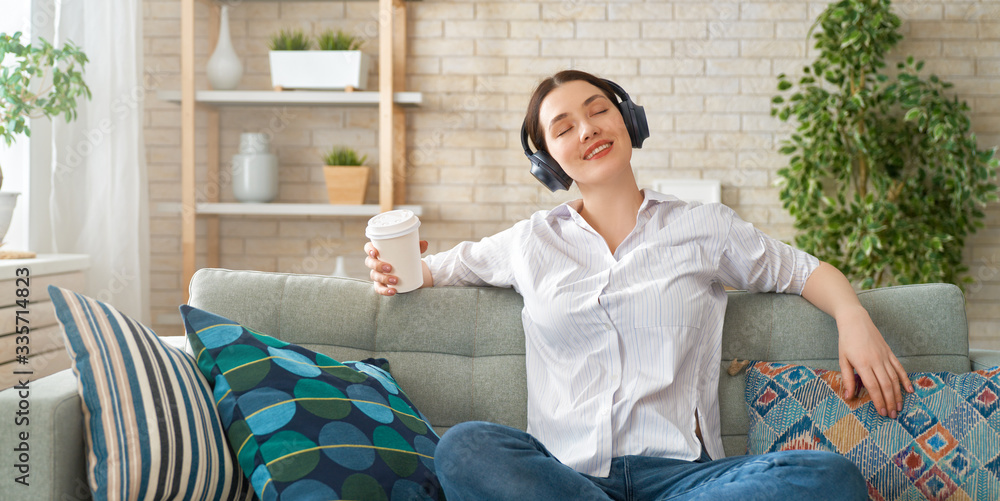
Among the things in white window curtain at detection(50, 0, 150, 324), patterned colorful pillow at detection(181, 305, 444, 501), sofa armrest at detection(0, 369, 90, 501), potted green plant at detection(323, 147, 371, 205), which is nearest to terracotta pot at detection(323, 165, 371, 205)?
potted green plant at detection(323, 147, 371, 205)

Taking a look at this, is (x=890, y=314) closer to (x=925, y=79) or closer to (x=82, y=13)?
(x=925, y=79)

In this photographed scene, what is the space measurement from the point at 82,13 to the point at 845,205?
3.04 meters

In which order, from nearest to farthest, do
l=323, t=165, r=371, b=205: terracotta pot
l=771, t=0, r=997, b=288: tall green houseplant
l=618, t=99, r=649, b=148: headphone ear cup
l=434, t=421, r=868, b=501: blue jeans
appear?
l=434, t=421, r=868, b=501: blue jeans
l=618, t=99, r=649, b=148: headphone ear cup
l=771, t=0, r=997, b=288: tall green houseplant
l=323, t=165, r=371, b=205: terracotta pot

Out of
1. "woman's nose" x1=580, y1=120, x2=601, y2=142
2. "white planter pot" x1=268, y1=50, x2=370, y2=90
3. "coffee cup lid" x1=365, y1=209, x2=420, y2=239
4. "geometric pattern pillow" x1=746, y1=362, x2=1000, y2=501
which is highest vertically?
"white planter pot" x1=268, y1=50, x2=370, y2=90

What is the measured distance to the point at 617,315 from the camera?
1.29 m

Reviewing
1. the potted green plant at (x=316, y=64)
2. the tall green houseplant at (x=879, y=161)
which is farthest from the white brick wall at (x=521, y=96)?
the potted green plant at (x=316, y=64)

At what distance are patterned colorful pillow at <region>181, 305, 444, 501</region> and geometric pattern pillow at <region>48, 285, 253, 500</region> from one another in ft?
0.17

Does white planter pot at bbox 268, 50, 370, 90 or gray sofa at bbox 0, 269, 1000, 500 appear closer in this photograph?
gray sofa at bbox 0, 269, 1000, 500

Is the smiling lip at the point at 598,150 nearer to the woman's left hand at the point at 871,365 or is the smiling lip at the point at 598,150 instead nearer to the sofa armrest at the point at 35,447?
the woman's left hand at the point at 871,365

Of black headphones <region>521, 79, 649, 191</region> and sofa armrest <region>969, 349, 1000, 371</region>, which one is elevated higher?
black headphones <region>521, 79, 649, 191</region>

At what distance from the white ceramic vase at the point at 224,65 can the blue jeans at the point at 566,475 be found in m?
2.29

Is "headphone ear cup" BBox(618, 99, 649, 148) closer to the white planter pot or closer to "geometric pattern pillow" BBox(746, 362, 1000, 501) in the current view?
"geometric pattern pillow" BBox(746, 362, 1000, 501)

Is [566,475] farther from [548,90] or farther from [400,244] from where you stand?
[548,90]

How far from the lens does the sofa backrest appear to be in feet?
4.54
